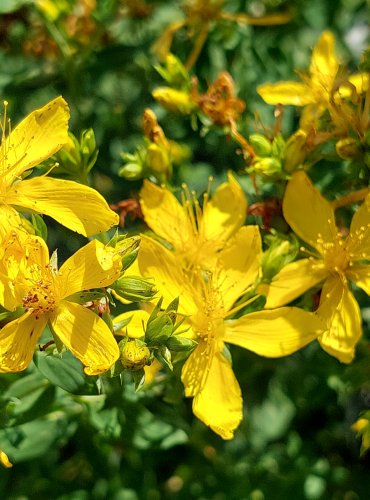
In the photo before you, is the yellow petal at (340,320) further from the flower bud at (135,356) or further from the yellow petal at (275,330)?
the flower bud at (135,356)

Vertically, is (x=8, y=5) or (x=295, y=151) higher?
(x=8, y=5)

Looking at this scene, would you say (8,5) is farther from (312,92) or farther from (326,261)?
(326,261)

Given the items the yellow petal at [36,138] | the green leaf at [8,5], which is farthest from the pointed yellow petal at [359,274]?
the green leaf at [8,5]

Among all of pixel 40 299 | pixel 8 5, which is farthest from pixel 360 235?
pixel 8 5

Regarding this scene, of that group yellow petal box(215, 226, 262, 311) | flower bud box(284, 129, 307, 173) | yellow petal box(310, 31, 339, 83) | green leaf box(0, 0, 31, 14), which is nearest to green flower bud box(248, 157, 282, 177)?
flower bud box(284, 129, 307, 173)

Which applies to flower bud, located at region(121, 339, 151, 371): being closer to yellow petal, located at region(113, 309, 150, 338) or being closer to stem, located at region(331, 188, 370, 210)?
yellow petal, located at region(113, 309, 150, 338)
